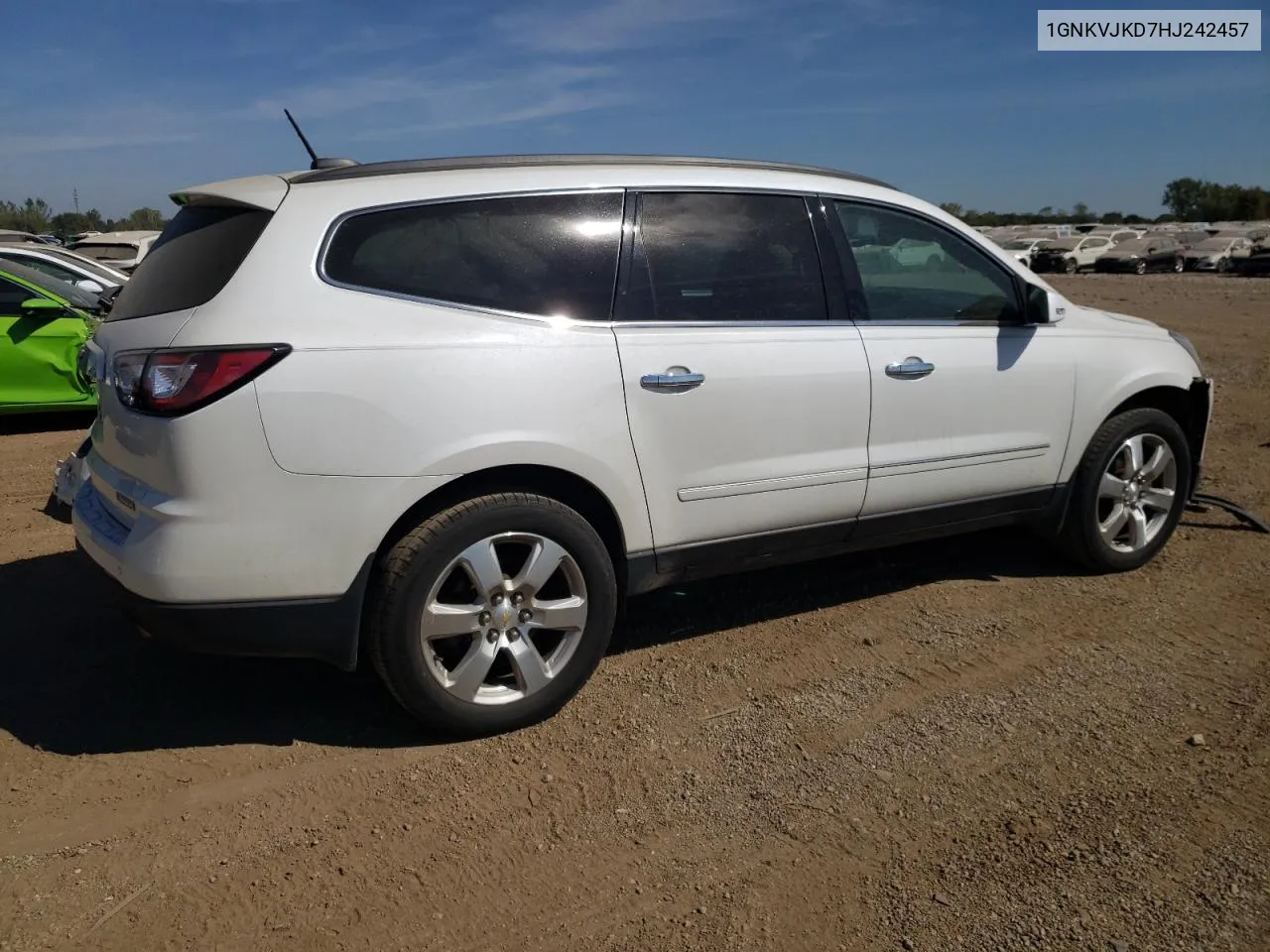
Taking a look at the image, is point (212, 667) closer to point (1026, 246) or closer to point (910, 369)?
point (910, 369)

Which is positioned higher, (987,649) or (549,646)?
(549,646)

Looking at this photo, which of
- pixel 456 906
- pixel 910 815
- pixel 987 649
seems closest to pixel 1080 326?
pixel 987 649

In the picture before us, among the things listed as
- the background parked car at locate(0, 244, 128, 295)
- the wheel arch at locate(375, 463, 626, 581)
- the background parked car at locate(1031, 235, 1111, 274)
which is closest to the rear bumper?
the wheel arch at locate(375, 463, 626, 581)

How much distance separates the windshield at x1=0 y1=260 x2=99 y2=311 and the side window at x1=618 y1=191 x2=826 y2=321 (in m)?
6.70

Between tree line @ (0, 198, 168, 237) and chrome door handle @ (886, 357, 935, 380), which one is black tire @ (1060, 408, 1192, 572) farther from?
tree line @ (0, 198, 168, 237)

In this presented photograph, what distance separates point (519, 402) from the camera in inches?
131

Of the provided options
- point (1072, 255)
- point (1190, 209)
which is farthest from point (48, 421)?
point (1190, 209)

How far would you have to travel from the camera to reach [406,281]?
10.8ft

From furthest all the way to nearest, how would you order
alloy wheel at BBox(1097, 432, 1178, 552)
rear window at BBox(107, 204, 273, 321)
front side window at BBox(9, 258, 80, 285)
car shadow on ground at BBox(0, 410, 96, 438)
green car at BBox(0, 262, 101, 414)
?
front side window at BBox(9, 258, 80, 285)
car shadow on ground at BBox(0, 410, 96, 438)
green car at BBox(0, 262, 101, 414)
alloy wheel at BBox(1097, 432, 1178, 552)
rear window at BBox(107, 204, 273, 321)

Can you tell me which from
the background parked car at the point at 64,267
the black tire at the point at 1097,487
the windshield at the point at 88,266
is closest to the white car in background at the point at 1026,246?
the windshield at the point at 88,266

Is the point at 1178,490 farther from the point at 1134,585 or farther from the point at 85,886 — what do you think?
the point at 85,886

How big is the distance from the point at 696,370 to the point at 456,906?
187 cm

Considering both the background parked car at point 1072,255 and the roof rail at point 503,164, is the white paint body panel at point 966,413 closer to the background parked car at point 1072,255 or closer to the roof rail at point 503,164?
the roof rail at point 503,164

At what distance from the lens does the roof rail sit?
3.47 metres
